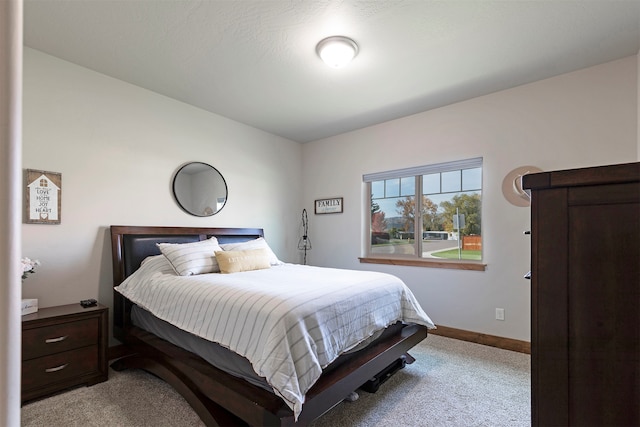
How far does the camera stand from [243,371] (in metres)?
1.69

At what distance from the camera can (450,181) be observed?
11.5 ft

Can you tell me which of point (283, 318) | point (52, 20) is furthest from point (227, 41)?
point (283, 318)

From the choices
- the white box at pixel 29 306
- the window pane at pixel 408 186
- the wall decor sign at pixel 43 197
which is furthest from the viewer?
the window pane at pixel 408 186

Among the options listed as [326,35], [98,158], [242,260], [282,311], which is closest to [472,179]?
[326,35]

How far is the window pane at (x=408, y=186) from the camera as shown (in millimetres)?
3770

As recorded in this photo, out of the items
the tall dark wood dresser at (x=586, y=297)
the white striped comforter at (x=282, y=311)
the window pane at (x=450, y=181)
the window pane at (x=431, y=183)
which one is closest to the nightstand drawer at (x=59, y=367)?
the white striped comforter at (x=282, y=311)

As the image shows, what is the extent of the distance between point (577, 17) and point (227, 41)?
7.81 feet

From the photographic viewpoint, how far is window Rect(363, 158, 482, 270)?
3346 millimetres

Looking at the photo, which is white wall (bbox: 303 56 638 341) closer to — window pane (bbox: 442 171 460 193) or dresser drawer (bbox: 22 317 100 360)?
window pane (bbox: 442 171 460 193)

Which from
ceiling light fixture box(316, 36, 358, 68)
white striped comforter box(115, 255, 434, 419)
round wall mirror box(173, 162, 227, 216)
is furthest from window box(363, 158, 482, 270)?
round wall mirror box(173, 162, 227, 216)

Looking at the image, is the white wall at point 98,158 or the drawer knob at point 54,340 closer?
the drawer knob at point 54,340

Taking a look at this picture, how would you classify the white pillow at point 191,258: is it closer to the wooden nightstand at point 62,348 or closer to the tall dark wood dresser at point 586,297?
the wooden nightstand at point 62,348

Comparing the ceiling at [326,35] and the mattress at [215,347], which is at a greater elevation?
the ceiling at [326,35]

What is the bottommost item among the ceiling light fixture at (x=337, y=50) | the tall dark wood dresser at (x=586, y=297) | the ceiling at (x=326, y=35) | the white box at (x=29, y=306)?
the white box at (x=29, y=306)
